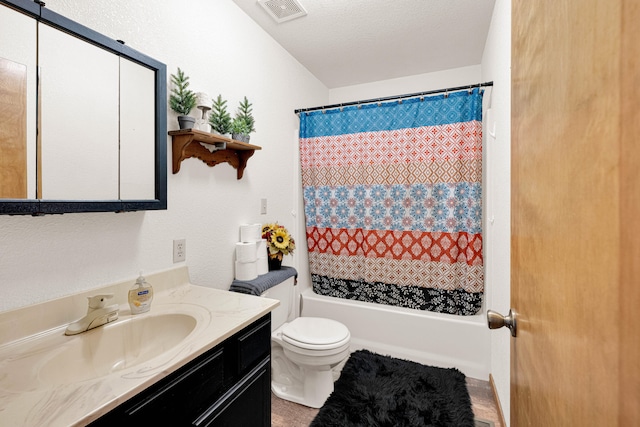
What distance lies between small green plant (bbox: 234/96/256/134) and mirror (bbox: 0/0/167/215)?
0.57 m

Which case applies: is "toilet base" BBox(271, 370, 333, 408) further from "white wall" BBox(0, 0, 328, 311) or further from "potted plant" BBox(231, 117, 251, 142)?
"potted plant" BBox(231, 117, 251, 142)

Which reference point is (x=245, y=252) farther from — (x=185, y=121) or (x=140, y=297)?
(x=185, y=121)

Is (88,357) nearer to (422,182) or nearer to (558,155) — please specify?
(558,155)

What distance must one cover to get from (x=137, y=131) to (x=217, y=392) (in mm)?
1062

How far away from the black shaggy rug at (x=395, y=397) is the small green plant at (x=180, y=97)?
180cm

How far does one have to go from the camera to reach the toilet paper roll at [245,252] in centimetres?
183

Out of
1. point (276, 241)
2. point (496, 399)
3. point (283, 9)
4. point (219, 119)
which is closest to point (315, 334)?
point (276, 241)

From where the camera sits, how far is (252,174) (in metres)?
2.09

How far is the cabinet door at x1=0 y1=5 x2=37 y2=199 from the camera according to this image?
0.89m

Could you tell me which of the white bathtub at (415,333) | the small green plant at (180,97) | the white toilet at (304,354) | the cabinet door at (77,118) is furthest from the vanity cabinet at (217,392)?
the white bathtub at (415,333)

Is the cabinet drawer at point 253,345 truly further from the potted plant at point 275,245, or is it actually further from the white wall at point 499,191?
the white wall at point 499,191

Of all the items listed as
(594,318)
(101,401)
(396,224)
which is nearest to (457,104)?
(396,224)

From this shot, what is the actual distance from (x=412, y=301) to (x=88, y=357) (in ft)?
6.87

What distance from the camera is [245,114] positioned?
6.19ft
